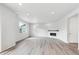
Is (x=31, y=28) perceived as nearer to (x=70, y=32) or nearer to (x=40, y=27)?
(x=40, y=27)

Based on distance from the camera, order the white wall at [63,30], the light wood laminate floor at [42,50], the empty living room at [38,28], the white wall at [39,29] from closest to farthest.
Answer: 1. the light wood laminate floor at [42,50]
2. the empty living room at [38,28]
3. the white wall at [63,30]
4. the white wall at [39,29]

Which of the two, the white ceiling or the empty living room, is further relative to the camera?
the empty living room

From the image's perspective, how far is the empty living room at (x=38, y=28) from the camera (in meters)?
4.55

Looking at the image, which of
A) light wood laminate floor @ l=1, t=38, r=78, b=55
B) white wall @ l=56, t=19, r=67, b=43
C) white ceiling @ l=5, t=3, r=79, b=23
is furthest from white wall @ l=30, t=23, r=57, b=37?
light wood laminate floor @ l=1, t=38, r=78, b=55

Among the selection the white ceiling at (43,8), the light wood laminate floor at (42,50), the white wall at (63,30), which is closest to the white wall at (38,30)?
Result: the white wall at (63,30)

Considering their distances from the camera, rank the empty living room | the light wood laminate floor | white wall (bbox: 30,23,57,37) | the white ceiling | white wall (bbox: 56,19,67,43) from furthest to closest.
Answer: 1. white wall (bbox: 30,23,57,37)
2. white wall (bbox: 56,19,67,43)
3. the empty living room
4. the white ceiling
5. the light wood laminate floor

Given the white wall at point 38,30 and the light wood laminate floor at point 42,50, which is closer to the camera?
the light wood laminate floor at point 42,50

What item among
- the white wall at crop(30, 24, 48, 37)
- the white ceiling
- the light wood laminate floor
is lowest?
the light wood laminate floor

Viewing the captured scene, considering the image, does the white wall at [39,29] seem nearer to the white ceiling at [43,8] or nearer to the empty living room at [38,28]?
the empty living room at [38,28]

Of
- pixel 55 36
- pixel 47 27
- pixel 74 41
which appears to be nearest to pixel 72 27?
pixel 74 41

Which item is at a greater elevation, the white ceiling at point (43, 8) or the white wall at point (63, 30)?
the white ceiling at point (43, 8)

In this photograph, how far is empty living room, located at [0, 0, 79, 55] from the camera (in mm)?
4551

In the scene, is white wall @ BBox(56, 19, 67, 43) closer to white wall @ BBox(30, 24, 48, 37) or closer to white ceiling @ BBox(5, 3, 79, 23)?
white ceiling @ BBox(5, 3, 79, 23)

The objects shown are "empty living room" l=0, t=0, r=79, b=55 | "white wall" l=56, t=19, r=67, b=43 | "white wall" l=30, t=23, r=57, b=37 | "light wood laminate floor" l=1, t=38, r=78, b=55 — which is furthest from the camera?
"white wall" l=30, t=23, r=57, b=37
